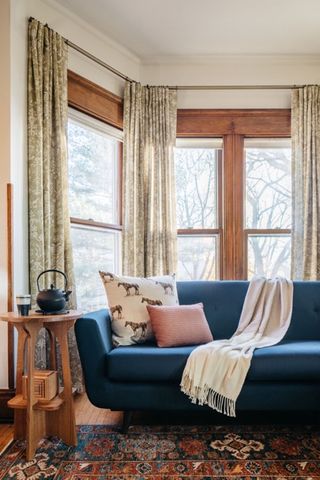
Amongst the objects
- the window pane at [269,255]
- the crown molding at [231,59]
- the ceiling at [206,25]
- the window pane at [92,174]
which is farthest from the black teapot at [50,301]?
the crown molding at [231,59]

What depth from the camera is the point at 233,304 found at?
289cm

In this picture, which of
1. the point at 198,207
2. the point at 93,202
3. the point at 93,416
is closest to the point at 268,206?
the point at 198,207

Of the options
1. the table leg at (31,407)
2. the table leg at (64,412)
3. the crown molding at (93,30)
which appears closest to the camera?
the table leg at (31,407)

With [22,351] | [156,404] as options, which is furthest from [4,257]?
[156,404]

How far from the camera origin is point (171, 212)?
A: 3535mm

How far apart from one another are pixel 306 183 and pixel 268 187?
368 millimetres

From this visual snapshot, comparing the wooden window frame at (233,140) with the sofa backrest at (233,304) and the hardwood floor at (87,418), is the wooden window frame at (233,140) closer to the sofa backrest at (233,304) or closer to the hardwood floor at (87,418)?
the sofa backrest at (233,304)

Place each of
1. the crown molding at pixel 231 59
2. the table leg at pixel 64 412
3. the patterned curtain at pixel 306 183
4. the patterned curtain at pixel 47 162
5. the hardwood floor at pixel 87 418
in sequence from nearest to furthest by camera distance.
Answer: the table leg at pixel 64 412
the hardwood floor at pixel 87 418
the patterned curtain at pixel 47 162
the patterned curtain at pixel 306 183
the crown molding at pixel 231 59

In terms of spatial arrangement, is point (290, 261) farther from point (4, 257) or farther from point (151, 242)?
point (4, 257)

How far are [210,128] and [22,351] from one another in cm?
261

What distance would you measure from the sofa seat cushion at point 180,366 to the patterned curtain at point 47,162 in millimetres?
710

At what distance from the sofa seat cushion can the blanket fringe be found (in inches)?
2.6

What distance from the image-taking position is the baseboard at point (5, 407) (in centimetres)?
246

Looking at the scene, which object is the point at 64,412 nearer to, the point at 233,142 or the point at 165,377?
the point at 165,377
